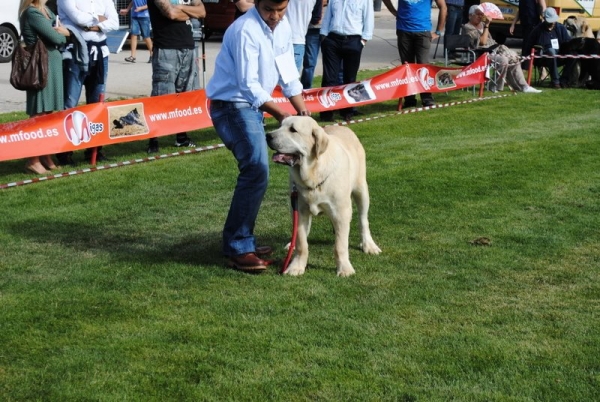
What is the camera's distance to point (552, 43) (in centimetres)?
1845

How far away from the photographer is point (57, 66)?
1057cm

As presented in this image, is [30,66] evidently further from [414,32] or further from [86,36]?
[414,32]

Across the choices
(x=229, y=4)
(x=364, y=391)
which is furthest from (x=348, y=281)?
(x=229, y=4)

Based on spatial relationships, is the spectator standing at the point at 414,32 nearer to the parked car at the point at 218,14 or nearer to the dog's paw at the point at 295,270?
the dog's paw at the point at 295,270

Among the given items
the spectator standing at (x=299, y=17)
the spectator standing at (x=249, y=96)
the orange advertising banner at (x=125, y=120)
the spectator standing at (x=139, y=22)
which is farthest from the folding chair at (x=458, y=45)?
the spectator standing at (x=249, y=96)

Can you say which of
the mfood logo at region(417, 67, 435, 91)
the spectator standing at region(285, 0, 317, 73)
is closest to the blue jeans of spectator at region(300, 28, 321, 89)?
the spectator standing at region(285, 0, 317, 73)

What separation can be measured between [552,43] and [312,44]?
5876 mm

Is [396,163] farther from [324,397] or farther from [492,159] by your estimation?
[324,397]

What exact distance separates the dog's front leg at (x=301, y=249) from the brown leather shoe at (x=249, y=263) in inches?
7.8

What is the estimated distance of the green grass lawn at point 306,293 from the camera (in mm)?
5070

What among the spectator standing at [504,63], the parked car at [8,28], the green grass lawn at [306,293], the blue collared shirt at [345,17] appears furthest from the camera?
the parked car at [8,28]

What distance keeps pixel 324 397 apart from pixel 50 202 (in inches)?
207

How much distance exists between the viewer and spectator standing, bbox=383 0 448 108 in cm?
1523

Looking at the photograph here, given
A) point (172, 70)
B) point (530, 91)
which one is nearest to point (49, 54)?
point (172, 70)
